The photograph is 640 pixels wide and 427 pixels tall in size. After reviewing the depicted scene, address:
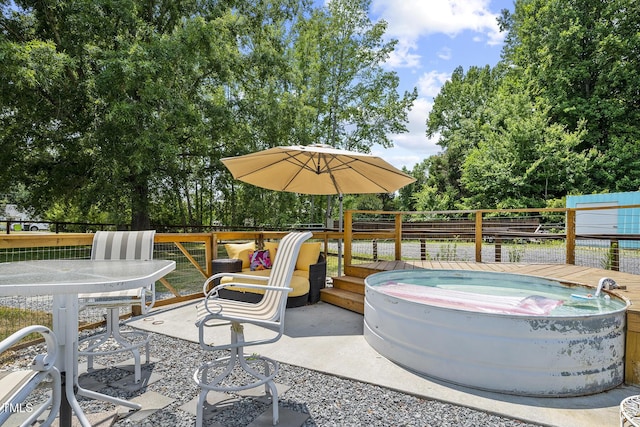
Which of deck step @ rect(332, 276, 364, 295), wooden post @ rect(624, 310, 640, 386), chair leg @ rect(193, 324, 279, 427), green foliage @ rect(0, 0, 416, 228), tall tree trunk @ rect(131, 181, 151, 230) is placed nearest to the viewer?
chair leg @ rect(193, 324, 279, 427)

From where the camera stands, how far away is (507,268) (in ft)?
17.3

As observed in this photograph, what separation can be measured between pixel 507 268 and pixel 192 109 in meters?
8.13

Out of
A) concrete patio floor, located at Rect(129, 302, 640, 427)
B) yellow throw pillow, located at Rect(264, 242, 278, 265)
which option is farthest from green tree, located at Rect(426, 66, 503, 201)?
concrete patio floor, located at Rect(129, 302, 640, 427)

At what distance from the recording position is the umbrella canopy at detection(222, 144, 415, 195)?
4.74 m

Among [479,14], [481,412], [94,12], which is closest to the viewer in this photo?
[481,412]

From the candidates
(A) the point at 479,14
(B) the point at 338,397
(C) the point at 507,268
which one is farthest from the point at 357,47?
(B) the point at 338,397

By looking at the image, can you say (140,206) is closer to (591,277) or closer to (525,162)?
(591,277)

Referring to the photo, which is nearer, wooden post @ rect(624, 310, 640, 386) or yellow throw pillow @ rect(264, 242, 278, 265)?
wooden post @ rect(624, 310, 640, 386)

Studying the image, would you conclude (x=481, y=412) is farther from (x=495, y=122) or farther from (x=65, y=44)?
(x=495, y=122)

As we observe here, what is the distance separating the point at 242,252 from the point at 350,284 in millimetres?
1713

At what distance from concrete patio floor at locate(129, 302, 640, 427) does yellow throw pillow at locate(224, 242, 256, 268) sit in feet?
3.11

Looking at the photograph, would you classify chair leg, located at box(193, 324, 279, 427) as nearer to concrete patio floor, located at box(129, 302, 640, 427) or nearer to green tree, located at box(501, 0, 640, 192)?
concrete patio floor, located at box(129, 302, 640, 427)

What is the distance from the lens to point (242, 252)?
5270 millimetres

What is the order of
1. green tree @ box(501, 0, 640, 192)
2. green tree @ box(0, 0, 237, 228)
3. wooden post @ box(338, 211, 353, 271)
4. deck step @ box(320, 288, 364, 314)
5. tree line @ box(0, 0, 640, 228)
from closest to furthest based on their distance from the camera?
deck step @ box(320, 288, 364, 314) < wooden post @ box(338, 211, 353, 271) < green tree @ box(0, 0, 237, 228) < tree line @ box(0, 0, 640, 228) < green tree @ box(501, 0, 640, 192)
